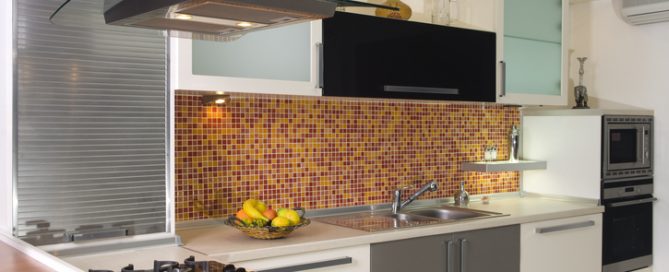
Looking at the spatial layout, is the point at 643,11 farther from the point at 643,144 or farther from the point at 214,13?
the point at 214,13

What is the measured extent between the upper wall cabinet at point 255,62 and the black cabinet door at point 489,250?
103 cm

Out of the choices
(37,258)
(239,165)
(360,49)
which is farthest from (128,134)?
(360,49)

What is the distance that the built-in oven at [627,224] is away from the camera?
386 centimetres

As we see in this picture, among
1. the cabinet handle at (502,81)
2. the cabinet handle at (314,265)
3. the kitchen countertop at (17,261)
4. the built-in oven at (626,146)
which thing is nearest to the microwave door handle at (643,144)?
the built-in oven at (626,146)

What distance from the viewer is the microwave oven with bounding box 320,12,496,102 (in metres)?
2.92

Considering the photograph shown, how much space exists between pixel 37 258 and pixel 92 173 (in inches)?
16.3

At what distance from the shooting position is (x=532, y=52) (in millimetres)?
3822

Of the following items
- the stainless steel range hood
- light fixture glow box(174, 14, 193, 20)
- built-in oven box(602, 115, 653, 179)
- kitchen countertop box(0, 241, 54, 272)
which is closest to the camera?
the stainless steel range hood

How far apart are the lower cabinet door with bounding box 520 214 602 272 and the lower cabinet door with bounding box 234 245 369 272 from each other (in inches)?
42.7

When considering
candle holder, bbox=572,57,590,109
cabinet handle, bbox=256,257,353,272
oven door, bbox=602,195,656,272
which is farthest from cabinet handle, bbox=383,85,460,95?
oven door, bbox=602,195,656,272

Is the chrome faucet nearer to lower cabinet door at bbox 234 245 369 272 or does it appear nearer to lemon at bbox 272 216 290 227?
lower cabinet door at bbox 234 245 369 272

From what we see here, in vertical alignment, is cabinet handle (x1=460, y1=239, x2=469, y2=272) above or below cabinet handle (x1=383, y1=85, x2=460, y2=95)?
below

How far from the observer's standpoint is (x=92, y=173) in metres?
2.29

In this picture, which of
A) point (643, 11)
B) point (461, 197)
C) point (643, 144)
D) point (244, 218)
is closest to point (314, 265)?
point (244, 218)
